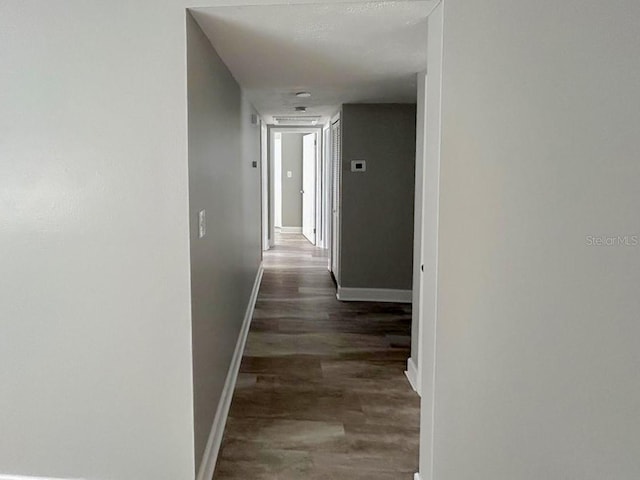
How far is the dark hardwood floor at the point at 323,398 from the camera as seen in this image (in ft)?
8.13

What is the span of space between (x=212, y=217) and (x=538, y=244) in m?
1.51

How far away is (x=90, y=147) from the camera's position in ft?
6.61

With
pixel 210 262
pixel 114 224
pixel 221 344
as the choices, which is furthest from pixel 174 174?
pixel 221 344

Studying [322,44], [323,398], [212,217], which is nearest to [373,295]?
[323,398]

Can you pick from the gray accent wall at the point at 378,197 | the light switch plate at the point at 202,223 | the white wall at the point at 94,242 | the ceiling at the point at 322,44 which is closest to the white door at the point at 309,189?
the gray accent wall at the point at 378,197

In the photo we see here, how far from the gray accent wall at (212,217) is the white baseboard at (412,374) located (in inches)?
46.7

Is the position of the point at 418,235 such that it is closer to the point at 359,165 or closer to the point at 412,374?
the point at 412,374

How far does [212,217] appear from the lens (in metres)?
2.57

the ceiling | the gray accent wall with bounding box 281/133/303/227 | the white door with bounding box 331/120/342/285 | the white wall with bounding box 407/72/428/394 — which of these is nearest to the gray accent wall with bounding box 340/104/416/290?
the white door with bounding box 331/120/342/285

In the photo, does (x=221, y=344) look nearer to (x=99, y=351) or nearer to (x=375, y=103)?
(x=99, y=351)

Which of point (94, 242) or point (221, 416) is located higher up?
point (94, 242)

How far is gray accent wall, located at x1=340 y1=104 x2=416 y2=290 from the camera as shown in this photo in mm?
5191

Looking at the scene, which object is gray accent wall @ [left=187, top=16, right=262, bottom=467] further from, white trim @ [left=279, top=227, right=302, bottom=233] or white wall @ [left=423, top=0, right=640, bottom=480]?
white trim @ [left=279, top=227, right=302, bottom=233]

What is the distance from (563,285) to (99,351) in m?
1.79
